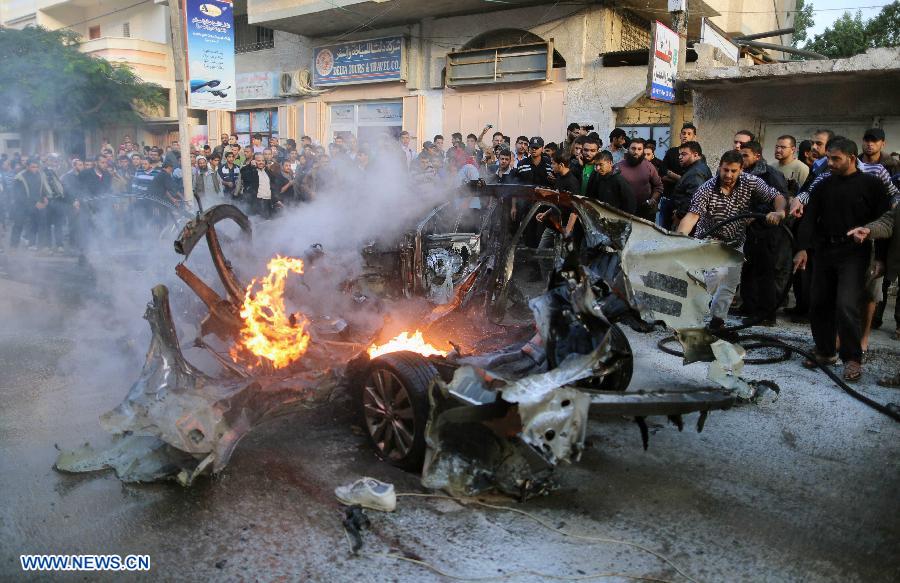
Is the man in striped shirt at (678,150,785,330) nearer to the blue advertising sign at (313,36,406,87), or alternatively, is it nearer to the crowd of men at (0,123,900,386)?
the crowd of men at (0,123,900,386)

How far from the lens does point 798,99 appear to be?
1036 cm

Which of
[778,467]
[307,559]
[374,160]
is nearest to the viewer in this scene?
[307,559]

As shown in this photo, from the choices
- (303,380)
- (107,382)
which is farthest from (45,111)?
(303,380)

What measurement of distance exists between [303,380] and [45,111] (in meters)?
24.5

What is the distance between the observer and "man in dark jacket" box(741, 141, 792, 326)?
21.1 ft

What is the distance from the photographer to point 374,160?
27.2 ft

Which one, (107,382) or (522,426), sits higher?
(522,426)

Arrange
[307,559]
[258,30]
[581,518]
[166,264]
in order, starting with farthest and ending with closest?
[258,30], [166,264], [581,518], [307,559]

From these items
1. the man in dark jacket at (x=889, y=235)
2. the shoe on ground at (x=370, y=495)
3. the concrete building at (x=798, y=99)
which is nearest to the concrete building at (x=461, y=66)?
the concrete building at (x=798, y=99)

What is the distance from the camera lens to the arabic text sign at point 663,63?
10.0 meters

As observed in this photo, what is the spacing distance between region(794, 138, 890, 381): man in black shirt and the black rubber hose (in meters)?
0.21

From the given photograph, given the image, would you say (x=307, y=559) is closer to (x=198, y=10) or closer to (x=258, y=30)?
(x=198, y=10)

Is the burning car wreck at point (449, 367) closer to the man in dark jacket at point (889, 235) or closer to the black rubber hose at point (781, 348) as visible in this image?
the black rubber hose at point (781, 348)

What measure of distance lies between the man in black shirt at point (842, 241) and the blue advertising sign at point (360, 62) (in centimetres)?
1400
